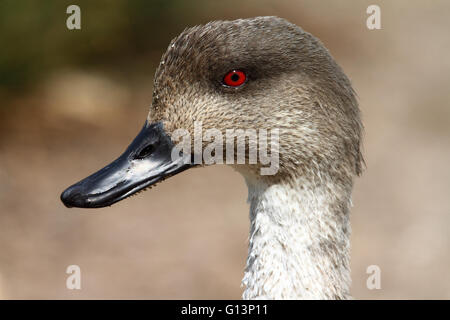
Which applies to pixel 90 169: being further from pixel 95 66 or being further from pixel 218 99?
pixel 218 99

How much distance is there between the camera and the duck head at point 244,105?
245cm

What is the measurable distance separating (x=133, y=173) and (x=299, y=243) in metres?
0.74

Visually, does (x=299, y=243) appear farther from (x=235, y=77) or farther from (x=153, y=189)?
(x=153, y=189)

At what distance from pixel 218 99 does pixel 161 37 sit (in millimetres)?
5190

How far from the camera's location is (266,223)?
2.53 meters

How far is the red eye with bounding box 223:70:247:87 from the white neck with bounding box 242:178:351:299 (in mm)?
455

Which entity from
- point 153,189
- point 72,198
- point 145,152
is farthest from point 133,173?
point 153,189

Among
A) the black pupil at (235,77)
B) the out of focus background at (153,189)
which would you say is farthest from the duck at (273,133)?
the out of focus background at (153,189)

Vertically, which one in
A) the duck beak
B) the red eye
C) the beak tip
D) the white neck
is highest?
the red eye

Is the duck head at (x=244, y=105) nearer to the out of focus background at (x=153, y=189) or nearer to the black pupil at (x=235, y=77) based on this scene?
the black pupil at (x=235, y=77)

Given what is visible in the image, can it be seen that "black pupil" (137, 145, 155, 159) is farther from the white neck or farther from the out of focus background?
the out of focus background

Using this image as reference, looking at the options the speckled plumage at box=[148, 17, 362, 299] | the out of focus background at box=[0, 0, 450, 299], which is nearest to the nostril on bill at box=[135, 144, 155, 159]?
the speckled plumage at box=[148, 17, 362, 299]

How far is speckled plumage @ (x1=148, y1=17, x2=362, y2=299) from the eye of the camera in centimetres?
245
